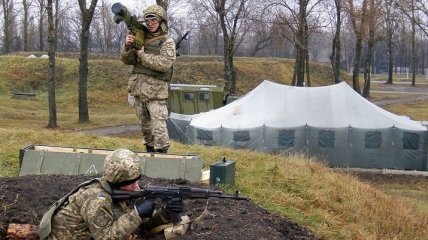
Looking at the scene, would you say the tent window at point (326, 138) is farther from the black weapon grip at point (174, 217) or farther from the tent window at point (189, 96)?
the black weapon grip at point (174, 217)

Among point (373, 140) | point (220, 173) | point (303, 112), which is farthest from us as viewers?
point (303, 112)

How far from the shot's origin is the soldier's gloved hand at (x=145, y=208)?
4.51m

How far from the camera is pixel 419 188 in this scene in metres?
17.1

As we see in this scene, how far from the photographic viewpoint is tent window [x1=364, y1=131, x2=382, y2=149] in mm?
19891

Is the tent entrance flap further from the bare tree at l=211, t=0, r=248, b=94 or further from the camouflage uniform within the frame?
the bare tree at l=211, t=0, r=248, b=94

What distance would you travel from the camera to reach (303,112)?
20.5 m

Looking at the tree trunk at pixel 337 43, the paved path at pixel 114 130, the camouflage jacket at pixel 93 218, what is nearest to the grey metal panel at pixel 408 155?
the paved path at pixel 114 130

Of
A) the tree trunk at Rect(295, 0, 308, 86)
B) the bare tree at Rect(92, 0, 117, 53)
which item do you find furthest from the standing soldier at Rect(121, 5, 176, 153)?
the bare tree at Rect(92, 0, 117, 53)

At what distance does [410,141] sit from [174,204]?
16456mm

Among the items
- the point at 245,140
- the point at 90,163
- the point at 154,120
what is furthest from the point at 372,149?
the point at 90,163

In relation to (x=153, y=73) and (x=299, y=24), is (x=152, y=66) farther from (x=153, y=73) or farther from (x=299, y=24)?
(x=299, y=24)

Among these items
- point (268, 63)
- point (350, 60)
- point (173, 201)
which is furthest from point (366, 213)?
point (350, 60)

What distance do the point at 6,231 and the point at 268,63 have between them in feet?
157

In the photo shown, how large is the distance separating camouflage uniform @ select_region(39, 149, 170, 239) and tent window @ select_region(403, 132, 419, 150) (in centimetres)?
1659
